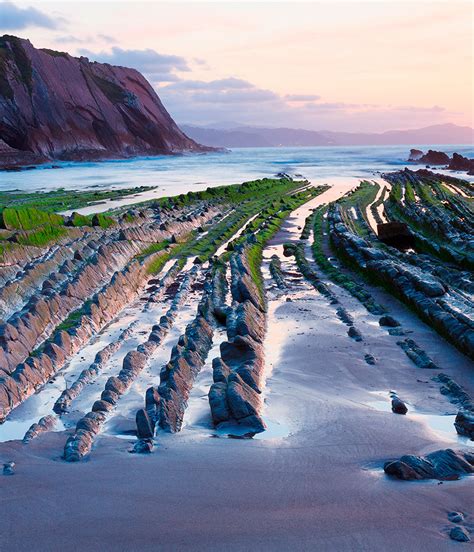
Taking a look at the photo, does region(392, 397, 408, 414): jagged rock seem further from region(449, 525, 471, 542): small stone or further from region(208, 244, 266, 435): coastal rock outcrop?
region(449, 525, 471, 542): small stone

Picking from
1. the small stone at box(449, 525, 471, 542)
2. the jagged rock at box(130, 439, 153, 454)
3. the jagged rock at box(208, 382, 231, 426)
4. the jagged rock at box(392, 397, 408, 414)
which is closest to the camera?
the small stone at box(449, 525, 471, 542)

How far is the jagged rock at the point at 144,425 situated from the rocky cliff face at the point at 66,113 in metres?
74.9

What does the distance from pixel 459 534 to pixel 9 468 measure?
417 centimetres

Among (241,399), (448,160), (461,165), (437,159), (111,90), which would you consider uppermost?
(111,90)

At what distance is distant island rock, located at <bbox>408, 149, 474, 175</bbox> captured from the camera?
2830 inches

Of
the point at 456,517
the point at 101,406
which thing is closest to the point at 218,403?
the point at 101,406

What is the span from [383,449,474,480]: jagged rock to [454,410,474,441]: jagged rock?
2.73 feet

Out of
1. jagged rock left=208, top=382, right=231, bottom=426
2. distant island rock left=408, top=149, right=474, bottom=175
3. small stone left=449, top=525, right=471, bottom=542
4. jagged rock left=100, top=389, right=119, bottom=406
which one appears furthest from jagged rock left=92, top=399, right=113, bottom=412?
distant island rock left=408, top=149, right=474, bottom=175

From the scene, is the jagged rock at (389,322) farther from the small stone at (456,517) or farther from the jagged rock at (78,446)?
the small stone at (456,517)

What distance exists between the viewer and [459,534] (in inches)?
193

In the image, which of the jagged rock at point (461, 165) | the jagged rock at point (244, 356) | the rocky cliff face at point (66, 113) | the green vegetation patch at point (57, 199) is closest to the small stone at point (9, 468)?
the jagged rock at point (244, 356)

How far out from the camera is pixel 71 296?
43.0 ft

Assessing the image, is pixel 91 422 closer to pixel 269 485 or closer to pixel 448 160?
pixel 269 485

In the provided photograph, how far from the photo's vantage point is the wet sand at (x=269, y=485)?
501 cm
